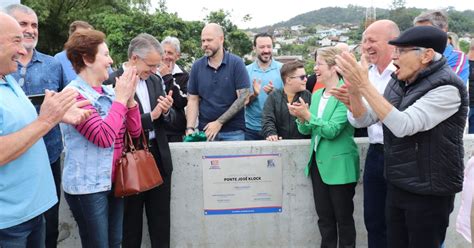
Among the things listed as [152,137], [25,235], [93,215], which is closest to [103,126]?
[93,215]

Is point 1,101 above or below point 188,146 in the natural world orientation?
above

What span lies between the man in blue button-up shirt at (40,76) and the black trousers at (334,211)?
232 cm

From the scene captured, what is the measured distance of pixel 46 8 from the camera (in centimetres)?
2786

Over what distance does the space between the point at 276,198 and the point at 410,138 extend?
5.53 ft

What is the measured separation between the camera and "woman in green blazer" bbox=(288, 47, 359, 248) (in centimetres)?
379

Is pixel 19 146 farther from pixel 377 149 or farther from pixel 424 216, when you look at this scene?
pixel 377 149

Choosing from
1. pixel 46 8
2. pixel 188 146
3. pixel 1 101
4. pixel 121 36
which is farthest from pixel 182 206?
pixel 46 8

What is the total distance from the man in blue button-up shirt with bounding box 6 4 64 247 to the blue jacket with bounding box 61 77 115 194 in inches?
26.3

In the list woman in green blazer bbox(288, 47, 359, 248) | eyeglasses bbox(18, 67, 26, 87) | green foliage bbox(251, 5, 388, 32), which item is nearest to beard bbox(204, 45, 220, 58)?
woman in green blazer bbox(288, 47, 359, 248)

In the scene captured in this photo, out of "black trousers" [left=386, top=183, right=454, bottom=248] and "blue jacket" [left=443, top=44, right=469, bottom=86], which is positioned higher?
"blue jacket" [left=443, top=44, right=469, bottom=86]

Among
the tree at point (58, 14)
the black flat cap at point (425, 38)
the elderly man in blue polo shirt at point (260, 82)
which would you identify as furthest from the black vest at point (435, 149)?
the tree at point (58, 14)

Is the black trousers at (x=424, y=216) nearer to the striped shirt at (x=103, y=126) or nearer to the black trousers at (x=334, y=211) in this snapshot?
the black trousers at (x=334, y=211)

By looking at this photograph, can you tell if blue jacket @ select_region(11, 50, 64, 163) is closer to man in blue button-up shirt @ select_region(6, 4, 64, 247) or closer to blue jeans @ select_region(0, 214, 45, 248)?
man in blue button-up shirt @ select_region(6, 4, 64, 247)

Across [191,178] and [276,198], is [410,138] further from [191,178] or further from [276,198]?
[191,178]
